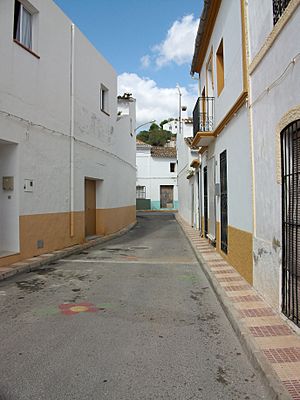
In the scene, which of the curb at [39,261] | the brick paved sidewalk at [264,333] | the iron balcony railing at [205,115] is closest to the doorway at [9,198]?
the curb at [39,261]

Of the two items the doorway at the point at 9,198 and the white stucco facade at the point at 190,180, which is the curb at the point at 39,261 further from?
the white stucco facade at the point at 190,180

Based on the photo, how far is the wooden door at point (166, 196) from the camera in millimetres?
40188

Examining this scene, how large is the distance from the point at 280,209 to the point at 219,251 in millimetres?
5284

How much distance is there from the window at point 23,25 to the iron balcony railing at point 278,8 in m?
6.45

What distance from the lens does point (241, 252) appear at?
6.81 meters

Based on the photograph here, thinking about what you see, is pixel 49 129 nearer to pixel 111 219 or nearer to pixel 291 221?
pixel 111 219

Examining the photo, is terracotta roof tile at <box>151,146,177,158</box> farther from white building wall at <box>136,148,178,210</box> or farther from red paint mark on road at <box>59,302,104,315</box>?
red paint mark on road at <box>59,302,104,315</box>

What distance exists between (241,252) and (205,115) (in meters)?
6.10

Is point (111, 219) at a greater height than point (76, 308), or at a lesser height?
Answer: greater

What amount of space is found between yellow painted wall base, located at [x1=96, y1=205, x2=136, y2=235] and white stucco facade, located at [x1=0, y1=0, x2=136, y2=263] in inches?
3.8

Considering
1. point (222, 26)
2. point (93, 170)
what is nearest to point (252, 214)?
point (222, 26)

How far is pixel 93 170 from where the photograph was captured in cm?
1355

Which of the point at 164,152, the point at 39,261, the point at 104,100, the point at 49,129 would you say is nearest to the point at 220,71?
the point at 49,129

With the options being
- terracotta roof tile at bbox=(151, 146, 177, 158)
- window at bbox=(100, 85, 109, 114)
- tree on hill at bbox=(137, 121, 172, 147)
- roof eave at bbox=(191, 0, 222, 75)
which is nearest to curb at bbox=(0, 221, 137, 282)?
window at bbox=(100, 85, 109, 114)
